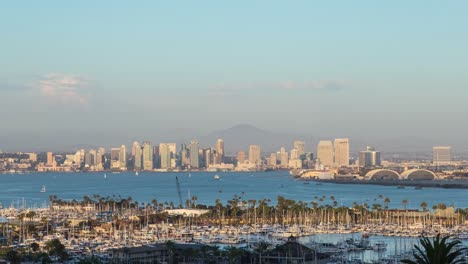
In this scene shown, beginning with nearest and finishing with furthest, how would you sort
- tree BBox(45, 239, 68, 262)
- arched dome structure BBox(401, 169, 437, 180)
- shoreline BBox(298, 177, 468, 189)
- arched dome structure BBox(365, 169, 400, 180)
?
tree BBox(45, 239, 68, 262), shoreline BBox(298, 177, 468, 189), arched dome structure BBox(401, 169, 437, 180), arched dome structure BBox(365, 169, 400, 180)

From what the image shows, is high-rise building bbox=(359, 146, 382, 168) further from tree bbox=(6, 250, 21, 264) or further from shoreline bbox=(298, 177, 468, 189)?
tree bbox=(6, 250, 21, 264)

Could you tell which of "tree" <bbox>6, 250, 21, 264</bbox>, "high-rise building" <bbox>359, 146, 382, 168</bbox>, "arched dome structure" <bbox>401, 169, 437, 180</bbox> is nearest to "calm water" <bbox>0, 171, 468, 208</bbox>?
"arched dome structure" <bbox>401, 169, 437, 180</bbox>

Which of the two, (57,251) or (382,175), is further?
(382,175)

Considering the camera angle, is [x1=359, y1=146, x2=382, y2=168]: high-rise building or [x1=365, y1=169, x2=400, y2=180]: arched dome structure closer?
[x1=365, y1=169, x2=400, y2=180]: arched dome structure

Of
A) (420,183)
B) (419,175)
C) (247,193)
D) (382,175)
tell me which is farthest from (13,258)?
(382,175)

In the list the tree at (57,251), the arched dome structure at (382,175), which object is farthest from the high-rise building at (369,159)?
the tree at (57,251)

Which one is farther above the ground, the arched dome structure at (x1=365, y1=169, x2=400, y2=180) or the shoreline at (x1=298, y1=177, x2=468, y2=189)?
the arched dome structure at (x1=365, y1=169, x2=400, y2=180)

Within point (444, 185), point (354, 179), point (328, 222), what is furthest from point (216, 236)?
point (354, 179)

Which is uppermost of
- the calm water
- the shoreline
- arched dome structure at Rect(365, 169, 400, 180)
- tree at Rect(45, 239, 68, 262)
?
arched dome structure at Rect(365, 169, 400, 180)

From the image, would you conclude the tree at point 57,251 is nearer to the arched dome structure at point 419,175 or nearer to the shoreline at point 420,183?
the shoreline at point 420,183

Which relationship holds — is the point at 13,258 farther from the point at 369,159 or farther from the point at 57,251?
the point at 369,159

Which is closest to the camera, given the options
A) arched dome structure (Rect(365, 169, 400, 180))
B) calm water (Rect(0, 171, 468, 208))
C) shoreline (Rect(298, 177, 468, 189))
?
calm water (Rect(0, 171, 468, 208))
